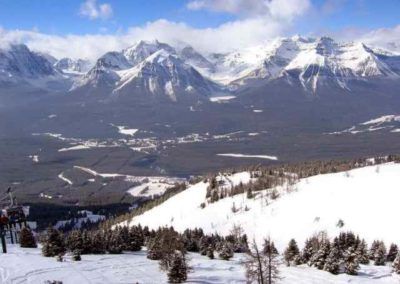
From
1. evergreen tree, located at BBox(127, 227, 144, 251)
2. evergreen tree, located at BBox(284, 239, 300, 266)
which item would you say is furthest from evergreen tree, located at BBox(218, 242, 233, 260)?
evergreen tree, located at BBox(127, 227, 144, 251)

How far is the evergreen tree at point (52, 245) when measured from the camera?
275 ft

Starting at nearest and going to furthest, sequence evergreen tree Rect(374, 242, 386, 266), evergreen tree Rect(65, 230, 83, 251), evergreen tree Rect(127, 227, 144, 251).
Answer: evergreen tree Rect(65, 230, 83, 251) < evergreen tree Rect(374, 242, 386, 266) < evergreen tree Rect(127, 227, 144, 251)

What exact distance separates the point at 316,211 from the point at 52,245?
3327 inches

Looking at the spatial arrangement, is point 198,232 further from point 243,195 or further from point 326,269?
point 243,195

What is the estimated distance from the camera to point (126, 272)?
242 ft

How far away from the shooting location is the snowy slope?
459 ft

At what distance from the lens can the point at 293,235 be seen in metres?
143

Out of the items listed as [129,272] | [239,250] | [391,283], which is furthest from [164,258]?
[239,250]

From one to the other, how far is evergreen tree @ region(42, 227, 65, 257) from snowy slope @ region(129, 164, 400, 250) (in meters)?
61.6

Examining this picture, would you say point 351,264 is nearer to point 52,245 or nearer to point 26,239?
point 52,245

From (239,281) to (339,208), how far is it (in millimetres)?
83349

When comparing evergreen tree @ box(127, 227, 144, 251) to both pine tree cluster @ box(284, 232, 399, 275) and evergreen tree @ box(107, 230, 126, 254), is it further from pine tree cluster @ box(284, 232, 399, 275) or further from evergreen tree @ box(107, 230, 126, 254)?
pine tree cluster @ box(284, 232, 399, 275)

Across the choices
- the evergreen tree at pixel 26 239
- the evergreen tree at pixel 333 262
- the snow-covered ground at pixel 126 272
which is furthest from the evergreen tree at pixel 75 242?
the evergreen tree at pixel 333 262

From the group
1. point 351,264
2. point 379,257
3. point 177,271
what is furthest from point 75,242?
point 379,257
